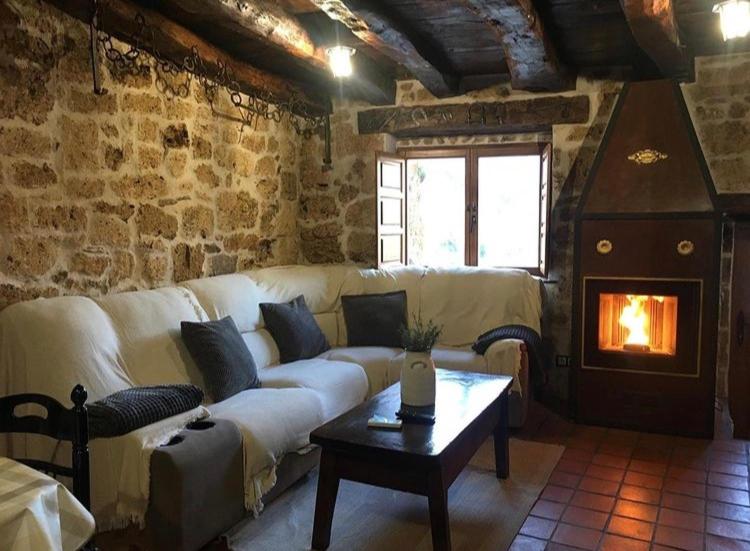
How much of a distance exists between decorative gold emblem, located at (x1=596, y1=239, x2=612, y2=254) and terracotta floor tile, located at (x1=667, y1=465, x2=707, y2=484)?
1299 mm

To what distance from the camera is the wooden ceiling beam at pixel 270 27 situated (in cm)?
305

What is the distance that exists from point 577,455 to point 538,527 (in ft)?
2.99

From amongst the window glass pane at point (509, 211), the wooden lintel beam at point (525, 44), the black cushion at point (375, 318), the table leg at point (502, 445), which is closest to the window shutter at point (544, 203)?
the window glass pane at point (509, 211)

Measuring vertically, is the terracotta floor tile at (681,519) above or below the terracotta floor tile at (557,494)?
below

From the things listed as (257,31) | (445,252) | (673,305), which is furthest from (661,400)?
(257,31)

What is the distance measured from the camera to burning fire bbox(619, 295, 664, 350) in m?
3.86

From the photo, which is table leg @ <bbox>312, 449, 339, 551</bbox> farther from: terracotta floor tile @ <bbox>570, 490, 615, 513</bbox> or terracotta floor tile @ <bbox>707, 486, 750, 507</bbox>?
terracotta floor tile @ <bbox>707, 486, 750, 507</bbox>

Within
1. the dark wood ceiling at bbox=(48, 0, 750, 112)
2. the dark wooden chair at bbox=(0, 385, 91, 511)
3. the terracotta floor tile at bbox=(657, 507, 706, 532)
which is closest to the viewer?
the dark wooden chair at bbox=(0, 385, 91, 511)

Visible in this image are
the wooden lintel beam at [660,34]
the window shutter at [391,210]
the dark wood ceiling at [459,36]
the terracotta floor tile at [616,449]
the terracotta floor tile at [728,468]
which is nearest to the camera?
the wooden lintel beam at [660,34]

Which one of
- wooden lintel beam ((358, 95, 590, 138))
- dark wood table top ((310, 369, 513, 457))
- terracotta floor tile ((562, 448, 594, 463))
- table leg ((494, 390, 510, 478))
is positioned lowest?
terracotta floor tile ((562, 448, 594, 463))

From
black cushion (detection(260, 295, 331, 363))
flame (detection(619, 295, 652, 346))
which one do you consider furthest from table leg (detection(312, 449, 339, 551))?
flame (detection(619, 295, 652, 346))

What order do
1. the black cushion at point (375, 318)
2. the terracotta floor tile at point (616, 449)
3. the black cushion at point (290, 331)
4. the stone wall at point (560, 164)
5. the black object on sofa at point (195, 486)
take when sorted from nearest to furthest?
1. the black object on sofa at point (195, 486)
2. the terracotta floor tile at point (616, 449)
3. the black cushion at point (290, 331)
4. the stone wall at point (560, 164)
5. the black cushion at point (375, 318)

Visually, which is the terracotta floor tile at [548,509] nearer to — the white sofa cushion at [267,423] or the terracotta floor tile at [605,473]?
the terracotta floor tile at [605,473]

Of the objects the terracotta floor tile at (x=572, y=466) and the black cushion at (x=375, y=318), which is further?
the black cushion at (x=375, y=318)
